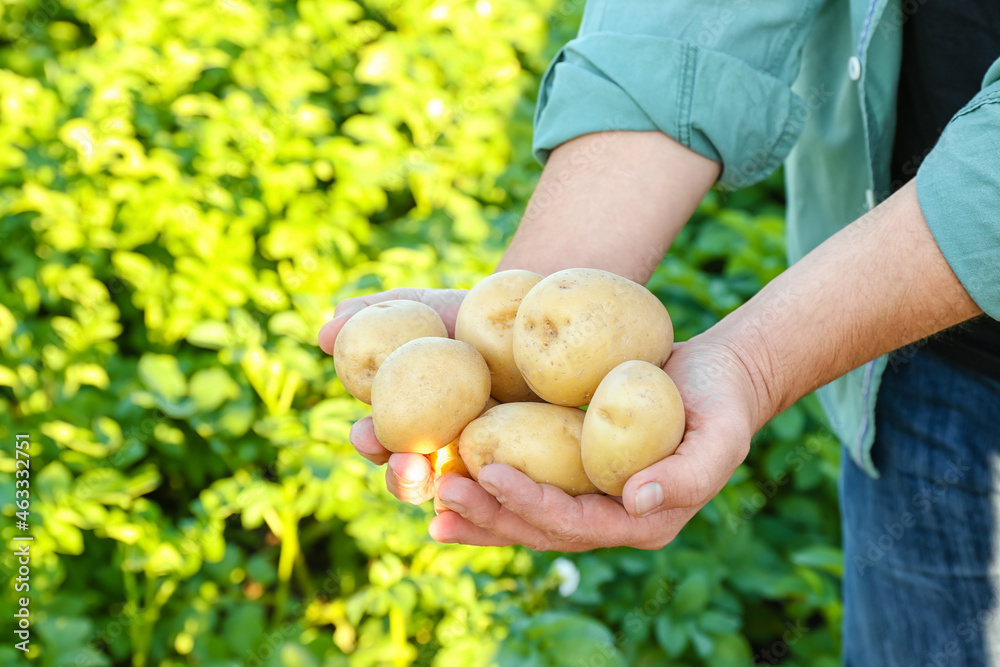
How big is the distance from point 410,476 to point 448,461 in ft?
0.36

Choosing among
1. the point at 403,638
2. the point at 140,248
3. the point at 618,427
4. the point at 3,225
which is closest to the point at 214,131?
the point at 140,248

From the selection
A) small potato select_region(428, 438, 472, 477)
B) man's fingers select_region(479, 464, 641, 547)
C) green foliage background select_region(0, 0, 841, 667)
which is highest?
man's fingers select_region(479, 464, 641, 547)

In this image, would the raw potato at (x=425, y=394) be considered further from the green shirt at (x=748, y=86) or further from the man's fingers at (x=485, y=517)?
the green shirt at (x=748, y=86)

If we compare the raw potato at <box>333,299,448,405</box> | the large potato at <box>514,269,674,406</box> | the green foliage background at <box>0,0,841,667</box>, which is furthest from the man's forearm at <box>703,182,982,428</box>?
the green foliage background at <box>0,0,841,667</box>

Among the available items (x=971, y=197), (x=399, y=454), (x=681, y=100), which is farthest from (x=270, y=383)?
(x=971, y=197)

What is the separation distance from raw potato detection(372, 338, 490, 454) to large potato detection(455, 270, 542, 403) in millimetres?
58

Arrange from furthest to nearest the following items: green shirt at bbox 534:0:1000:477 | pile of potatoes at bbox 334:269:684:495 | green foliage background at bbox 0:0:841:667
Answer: green foliage background at bbox 0:0:841:667 → green shirt at bbox 534:0:1000:477 → pile of potatoes at bbox 334:269:684:495

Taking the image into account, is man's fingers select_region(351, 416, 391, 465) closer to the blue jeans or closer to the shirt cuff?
the shirt cuff

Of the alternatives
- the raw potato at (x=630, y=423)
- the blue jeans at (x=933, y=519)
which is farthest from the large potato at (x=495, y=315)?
the blue jeans at (x=933, y=519)

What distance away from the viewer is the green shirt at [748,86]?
4.04 feet

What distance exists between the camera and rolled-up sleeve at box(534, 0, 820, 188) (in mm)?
1246

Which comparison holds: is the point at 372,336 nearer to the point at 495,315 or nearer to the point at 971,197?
the point at 495,315

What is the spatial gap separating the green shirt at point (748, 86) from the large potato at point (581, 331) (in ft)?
1.07

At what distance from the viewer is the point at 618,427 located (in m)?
0.99
